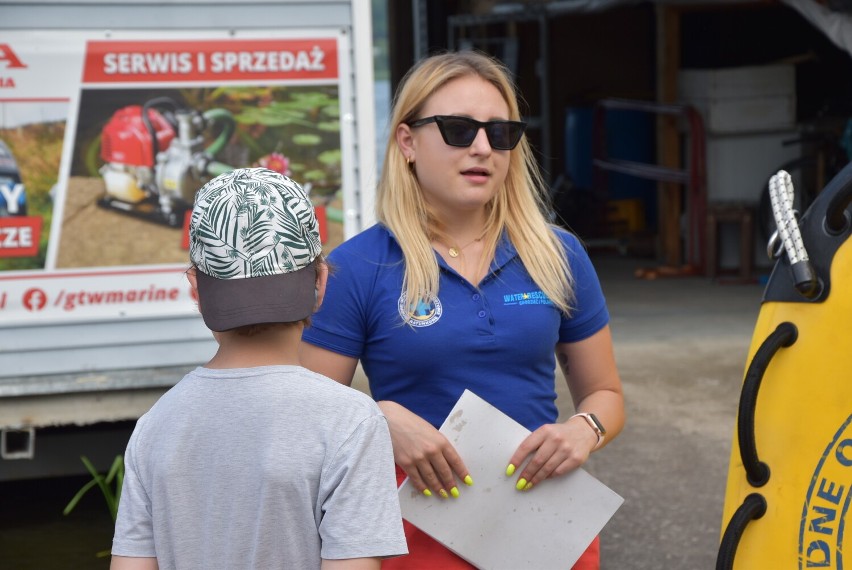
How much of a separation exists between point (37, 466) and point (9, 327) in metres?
0.91

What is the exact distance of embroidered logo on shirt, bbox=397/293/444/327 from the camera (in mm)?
2258

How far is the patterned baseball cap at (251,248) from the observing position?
1692 mm

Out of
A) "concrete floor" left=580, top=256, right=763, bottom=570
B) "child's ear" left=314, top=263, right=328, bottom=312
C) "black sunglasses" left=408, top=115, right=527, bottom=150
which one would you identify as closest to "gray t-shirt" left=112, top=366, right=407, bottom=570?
"child's ear" left=314, top=263, right=328, bottom=312

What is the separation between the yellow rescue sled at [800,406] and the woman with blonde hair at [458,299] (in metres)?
0.30

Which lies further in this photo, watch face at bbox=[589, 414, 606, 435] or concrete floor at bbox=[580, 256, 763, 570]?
concrete floor at bbox=[580, 256, 763, 570]

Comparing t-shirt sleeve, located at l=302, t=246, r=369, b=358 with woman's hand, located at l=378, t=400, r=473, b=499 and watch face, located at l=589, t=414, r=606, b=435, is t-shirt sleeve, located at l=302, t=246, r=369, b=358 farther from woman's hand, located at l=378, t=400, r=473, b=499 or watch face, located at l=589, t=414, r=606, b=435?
watch face, located at l=589, t=414, r=606, b=435

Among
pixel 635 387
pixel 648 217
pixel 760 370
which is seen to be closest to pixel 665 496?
pixel 635 387

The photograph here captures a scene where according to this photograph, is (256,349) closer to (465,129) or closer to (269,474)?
(269,474)

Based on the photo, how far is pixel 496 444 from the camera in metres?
2.21

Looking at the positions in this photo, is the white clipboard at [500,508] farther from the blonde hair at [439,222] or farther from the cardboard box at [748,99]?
the cardboard box at [748,99]

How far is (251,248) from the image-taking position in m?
1.70

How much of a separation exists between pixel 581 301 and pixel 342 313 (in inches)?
19.5

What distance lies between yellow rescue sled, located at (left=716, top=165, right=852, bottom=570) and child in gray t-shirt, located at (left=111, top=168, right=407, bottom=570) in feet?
2.75

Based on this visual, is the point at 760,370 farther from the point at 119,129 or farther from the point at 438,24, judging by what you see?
the point at 438,24
